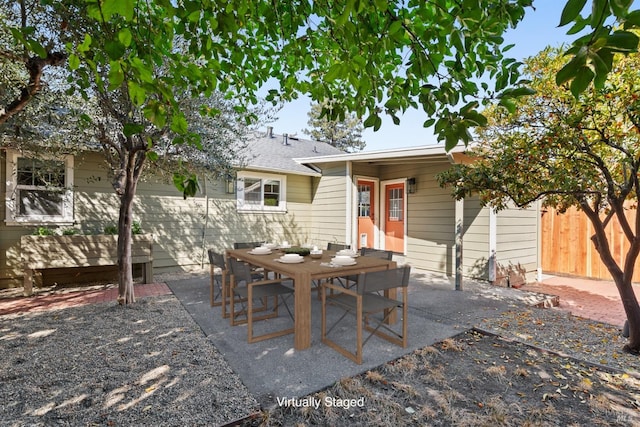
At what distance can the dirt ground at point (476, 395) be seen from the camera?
7.29 feet

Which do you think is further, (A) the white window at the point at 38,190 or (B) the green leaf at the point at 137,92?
(A) the white window at the point at 38,190

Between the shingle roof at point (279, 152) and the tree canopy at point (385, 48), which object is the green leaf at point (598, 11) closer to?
the tree canopy at point (385, 48)

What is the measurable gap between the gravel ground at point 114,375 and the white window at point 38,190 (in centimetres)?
243

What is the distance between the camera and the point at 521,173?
3.81 m

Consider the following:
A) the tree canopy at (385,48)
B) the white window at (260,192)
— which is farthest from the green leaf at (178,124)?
the white window at (260,192)

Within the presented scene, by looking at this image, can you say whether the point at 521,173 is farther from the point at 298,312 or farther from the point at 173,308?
the point at 173,308

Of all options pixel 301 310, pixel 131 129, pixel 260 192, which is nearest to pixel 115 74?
pixel 131 129

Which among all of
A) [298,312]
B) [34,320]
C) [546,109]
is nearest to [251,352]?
[298,312]

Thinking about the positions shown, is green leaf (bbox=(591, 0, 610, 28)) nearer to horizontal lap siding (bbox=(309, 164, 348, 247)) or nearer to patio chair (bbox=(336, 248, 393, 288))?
patio chair (bbox=(336, 248, 393, 288))

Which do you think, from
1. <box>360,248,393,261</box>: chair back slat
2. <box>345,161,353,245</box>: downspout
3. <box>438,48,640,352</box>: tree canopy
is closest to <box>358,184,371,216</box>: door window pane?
<box>345,161,353,245</box>: downspout

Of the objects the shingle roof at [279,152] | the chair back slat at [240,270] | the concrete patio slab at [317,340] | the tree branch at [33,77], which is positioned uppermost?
the shingle roof at [279,152]

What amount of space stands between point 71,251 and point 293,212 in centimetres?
525

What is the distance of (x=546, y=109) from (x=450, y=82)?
280cm

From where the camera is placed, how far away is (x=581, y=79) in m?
0.87
